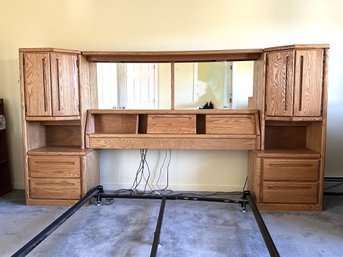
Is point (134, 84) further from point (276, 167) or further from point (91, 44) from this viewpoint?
point (276, 167)

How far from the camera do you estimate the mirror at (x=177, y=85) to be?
341 cm

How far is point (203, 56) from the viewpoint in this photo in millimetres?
3285

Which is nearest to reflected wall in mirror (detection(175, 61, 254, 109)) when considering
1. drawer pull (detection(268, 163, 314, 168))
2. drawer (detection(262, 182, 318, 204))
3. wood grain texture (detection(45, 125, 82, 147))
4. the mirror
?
the mirror

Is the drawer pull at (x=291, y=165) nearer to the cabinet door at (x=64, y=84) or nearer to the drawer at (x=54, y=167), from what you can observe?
the drawer at (x=54, y=167)

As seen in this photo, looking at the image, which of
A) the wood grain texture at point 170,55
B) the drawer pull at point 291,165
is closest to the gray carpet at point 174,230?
the drawer pull at point 291,165

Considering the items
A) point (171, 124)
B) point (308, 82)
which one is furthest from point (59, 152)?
point (308, 82)

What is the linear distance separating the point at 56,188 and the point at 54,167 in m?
0.25

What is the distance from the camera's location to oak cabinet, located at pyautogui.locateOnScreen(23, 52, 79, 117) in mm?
2977

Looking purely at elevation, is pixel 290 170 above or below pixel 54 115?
below

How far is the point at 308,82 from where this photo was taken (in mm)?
2852

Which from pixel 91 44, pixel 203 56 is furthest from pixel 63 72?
pixel 203 56

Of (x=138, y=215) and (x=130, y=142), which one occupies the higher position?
(x=130, y=142)

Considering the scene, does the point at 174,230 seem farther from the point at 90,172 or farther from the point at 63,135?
the point at 63,135

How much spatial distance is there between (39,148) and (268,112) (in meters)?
2.77
